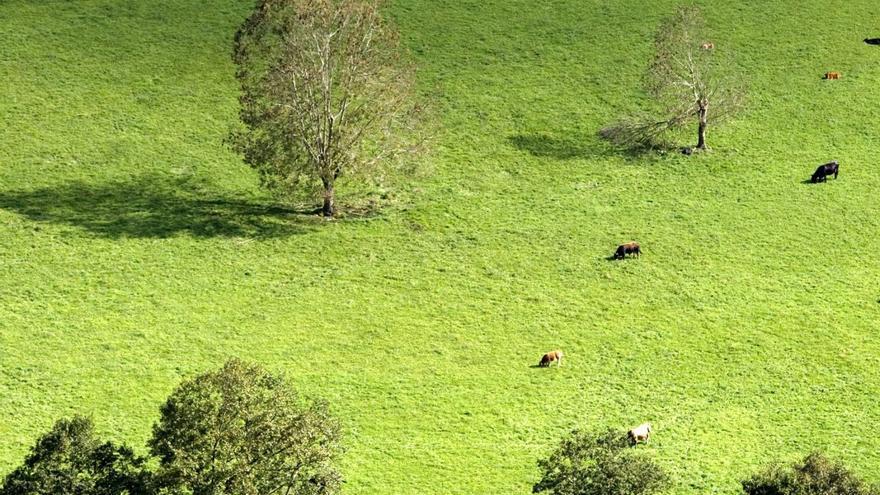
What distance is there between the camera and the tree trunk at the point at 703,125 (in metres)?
75.6

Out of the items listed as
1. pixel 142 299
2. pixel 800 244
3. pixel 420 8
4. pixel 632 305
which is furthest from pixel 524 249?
pixel 420 8

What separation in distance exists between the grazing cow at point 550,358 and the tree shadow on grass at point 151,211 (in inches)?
742

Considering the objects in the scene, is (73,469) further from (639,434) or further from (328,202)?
(328,202)

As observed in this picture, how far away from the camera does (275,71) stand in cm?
6475

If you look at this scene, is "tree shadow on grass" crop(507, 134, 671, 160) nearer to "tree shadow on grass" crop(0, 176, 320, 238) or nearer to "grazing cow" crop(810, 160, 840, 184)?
"grazing cow" crop(810, 160, 840, 184)

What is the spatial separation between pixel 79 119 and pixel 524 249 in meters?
31.8

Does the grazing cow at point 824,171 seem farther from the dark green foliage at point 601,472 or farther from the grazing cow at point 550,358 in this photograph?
the dark green foliage at point 601,472

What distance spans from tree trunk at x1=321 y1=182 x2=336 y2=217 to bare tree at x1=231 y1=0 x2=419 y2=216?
0.18ft

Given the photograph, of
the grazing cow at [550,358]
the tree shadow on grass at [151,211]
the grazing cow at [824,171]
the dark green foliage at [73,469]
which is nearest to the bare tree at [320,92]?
the tree shadow on grass at [151,211]

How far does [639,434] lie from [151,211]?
1306 inches

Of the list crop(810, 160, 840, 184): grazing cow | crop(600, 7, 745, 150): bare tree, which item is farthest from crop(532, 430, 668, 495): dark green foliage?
crop(600, 7, 745, 150): bare tree

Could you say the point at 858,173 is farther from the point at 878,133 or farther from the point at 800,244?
the point at 800,244

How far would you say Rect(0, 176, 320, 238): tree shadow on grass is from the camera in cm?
6488

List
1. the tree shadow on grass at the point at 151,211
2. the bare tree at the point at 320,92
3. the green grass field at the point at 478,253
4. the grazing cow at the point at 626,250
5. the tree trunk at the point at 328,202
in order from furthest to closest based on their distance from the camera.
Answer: the tree trunk at the point at 328,202 → the tree shadow on grass at the point at 151,211 → the bare tree at the point at 320,92 → the grazing cow at the point at 626,250 → the green grass field at the point at 478,253
